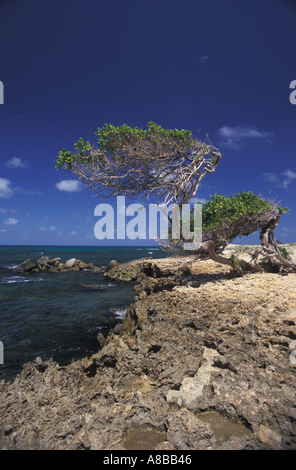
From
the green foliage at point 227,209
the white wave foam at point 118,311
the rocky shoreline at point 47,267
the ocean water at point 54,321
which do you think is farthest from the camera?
the rocky shoreline at point 47,267

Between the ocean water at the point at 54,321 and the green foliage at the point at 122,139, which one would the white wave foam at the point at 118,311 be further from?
the green foliage at the point at 122,139

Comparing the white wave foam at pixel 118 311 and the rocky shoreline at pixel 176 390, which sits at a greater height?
the rocky shoreline at pixel 176 390

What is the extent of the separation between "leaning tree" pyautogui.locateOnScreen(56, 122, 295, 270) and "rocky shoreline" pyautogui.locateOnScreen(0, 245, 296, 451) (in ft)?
12.2

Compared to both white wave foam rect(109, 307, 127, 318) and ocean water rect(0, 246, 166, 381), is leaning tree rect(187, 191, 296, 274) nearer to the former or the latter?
white wave foam rect(109, 307, 127, 318)

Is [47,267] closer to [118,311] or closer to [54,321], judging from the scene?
[54,321]

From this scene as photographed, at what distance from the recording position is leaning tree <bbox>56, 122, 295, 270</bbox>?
28.0 ft

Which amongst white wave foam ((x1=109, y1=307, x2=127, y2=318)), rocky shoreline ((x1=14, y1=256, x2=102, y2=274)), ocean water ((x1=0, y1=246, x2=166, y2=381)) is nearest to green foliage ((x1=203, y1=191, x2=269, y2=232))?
white wave foam ((x1=109, y1=307, x2=127, y2=318))

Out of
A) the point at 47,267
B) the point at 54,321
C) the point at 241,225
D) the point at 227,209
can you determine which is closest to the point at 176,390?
the point at 227,209

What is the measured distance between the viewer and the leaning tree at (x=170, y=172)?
852cm

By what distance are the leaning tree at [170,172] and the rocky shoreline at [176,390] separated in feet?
12.2

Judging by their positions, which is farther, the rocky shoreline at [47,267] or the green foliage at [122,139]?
the rocky shoreline at [47,267]

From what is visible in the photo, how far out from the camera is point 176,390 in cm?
359

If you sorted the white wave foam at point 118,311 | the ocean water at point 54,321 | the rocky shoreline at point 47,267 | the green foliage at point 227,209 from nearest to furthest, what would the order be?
the ocean water at point 54,321 < the green foliage at point 227,209 < the white wave foam at point 118,311 < the rocky shoreline at point 47,267

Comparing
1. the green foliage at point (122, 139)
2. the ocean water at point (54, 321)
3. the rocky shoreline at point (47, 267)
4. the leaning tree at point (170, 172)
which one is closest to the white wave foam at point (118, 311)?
the ocean water at point (54, 321)
